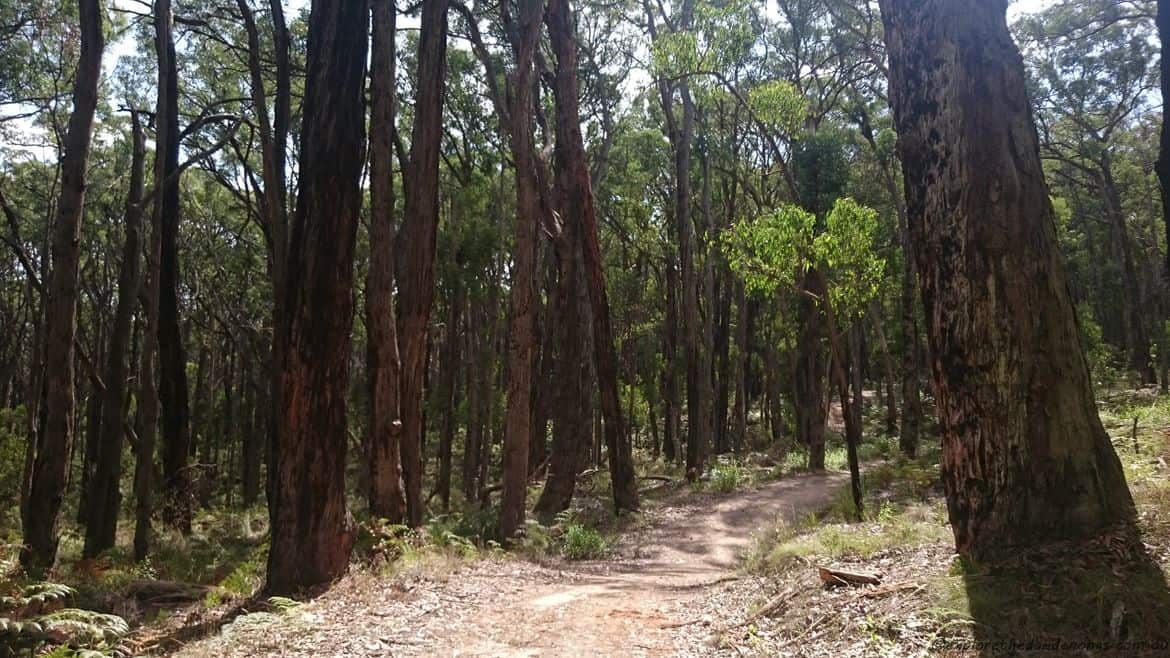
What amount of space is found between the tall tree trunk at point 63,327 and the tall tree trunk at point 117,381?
2926 millimetres

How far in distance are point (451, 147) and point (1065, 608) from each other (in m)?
21.9

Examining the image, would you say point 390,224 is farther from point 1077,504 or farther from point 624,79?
point 624,79

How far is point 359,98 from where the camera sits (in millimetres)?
7973

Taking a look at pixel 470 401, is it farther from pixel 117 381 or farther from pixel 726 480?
pixel 117 381

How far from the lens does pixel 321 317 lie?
7.54 meters

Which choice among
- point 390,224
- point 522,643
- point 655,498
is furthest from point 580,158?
point 522,643

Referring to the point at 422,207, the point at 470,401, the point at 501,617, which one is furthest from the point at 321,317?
the point at 470,401

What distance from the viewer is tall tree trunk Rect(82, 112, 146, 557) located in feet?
44.7

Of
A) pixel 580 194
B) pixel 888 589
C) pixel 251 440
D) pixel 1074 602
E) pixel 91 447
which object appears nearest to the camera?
pixel 1074 602

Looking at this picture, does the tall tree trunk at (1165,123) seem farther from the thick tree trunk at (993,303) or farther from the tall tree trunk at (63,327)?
the tall tree trunk at (63,327)

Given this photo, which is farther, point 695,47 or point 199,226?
point 199,226

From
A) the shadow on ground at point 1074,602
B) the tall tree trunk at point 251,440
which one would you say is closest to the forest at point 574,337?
the shadow on ground at point 1074,602

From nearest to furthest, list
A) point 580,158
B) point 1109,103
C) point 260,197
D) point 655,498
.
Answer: point 580,158 → point 655,498 → point 260,197 → point 1109,103

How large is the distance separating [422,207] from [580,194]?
3706 mm
